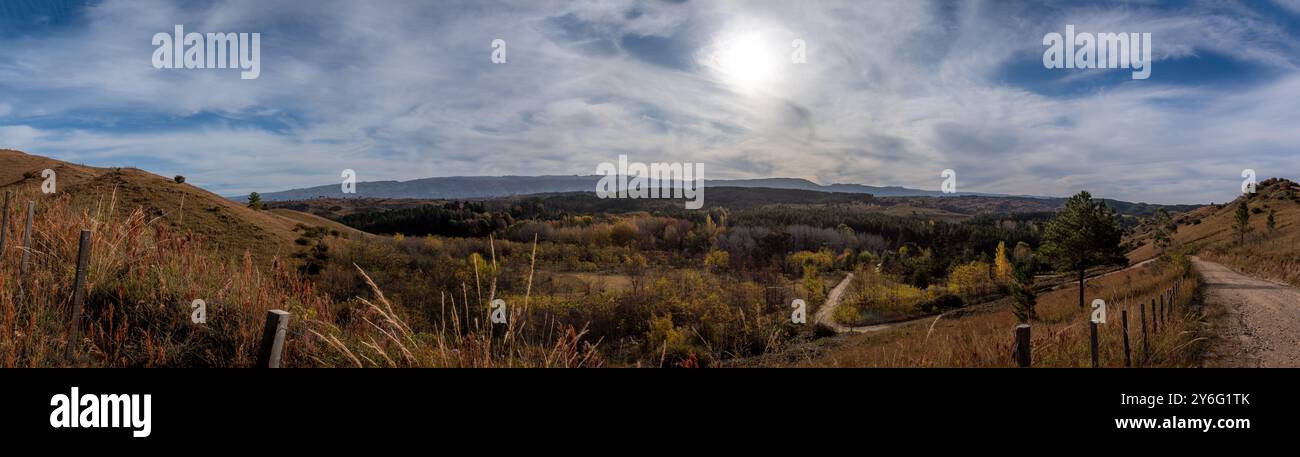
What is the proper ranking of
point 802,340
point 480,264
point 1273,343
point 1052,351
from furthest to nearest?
point 480,264
point 802,340
point 1273,343
point 1052,351

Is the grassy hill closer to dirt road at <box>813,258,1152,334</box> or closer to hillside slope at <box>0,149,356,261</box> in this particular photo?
dirt road at <box>813,258,1152,334</box>

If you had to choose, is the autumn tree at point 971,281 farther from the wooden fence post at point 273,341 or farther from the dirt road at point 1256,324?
the wooden fence post at point 273,341

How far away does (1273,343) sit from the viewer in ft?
39.4

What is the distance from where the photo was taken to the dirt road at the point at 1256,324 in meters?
10.2

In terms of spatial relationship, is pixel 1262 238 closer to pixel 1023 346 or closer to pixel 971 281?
pixel 971 281

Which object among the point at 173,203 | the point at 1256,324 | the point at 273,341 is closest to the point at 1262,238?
the point at 1256,324

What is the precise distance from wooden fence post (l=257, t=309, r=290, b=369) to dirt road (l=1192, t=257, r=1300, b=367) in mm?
12653

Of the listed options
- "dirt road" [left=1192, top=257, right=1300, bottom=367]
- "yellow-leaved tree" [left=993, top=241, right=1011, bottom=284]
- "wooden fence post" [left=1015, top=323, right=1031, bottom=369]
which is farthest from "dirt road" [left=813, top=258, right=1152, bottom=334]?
"wooden fence post" [left=1015, top=323, right=1031, bottom=369]

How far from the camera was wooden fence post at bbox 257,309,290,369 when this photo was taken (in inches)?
125

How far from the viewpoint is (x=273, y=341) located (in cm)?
321

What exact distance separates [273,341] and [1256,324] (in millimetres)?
20685
